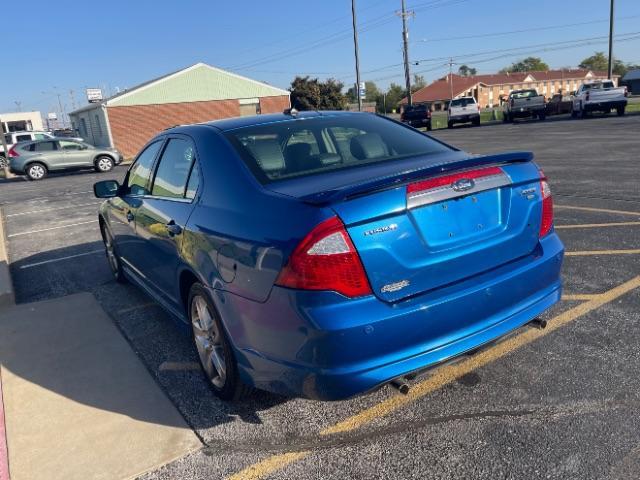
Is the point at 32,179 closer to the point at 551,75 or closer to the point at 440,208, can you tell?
the point at 440,208

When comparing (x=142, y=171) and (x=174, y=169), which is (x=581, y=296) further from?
(x=142, y=171)

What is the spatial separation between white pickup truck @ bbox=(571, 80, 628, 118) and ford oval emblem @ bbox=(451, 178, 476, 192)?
30158 mm

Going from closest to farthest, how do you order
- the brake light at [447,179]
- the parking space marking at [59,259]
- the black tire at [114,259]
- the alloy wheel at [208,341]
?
the brake light at [447,179]
the alloy wheel at [208,341]
the black tire at [114,259]
the parking space marking at [59,259]

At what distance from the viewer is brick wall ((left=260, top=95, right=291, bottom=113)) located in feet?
133

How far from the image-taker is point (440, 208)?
2.54 meters

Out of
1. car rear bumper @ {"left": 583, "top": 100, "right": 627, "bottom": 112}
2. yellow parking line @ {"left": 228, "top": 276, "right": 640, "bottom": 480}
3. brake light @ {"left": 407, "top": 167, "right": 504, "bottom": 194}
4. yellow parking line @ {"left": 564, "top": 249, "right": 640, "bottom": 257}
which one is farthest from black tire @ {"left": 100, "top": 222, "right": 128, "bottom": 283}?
car rear bumper @ {"left": 583, "top": 100, "right": 627, "bottom": 112}

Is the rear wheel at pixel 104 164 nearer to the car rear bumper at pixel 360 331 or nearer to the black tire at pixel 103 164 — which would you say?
the black tire at pixel 103 164

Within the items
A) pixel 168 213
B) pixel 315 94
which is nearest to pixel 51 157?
pixel 168 213

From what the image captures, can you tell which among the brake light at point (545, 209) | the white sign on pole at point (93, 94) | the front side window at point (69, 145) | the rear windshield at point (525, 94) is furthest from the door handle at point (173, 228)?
the white sign on pole at point (93, 94)

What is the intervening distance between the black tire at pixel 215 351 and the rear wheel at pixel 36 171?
74.1ft

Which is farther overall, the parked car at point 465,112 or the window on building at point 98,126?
the window on building at point 98,126

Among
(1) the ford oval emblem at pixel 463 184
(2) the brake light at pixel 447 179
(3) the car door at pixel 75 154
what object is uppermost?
(2) the brake light at pixel 447 179

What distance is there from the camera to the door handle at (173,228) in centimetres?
342

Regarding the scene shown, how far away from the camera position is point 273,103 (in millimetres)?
41125
